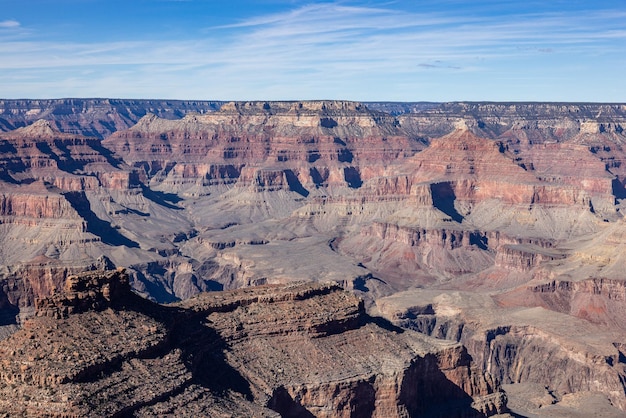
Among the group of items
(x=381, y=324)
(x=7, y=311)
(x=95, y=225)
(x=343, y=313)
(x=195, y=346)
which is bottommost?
(x=95, y=225)

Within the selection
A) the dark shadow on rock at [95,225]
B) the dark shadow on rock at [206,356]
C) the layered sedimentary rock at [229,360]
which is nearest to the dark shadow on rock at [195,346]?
the dark shadow on rock at [206,356]

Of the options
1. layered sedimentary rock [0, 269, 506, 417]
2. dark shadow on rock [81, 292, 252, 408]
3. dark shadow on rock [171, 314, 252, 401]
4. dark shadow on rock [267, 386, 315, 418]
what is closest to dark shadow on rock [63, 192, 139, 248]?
layered sedimentary rock [0, 269, 506, 417]

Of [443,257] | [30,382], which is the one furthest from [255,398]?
[443,257]

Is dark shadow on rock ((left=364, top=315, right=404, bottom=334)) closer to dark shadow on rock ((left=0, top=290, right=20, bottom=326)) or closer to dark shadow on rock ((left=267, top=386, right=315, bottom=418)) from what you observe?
dark shadow on rock ((left=267, top=386, right=315, bottom=418))

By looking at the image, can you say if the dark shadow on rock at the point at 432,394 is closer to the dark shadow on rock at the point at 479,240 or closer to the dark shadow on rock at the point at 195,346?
the dark shadow on rock at the point at 195,346

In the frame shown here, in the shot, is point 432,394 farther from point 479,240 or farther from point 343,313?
point 479,240

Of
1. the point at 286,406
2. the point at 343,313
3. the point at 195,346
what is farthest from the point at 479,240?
the point at 195,346

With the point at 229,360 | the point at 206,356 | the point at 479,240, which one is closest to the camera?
the point at 206,356

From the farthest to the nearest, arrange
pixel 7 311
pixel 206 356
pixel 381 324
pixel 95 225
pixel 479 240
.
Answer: pixel 479 240 < pixel 95 225 < pixel 7 311 < pixel 381 324 < pixel 206 356
